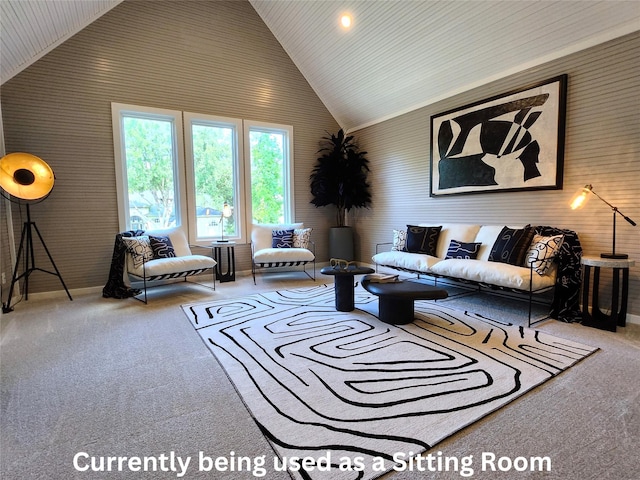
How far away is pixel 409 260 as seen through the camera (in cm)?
412

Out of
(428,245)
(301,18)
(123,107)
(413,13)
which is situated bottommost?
(428,245)

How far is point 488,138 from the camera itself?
3.99 meters

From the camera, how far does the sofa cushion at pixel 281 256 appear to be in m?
4.73

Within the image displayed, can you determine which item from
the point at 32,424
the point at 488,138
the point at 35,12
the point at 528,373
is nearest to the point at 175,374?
the point at 32,424

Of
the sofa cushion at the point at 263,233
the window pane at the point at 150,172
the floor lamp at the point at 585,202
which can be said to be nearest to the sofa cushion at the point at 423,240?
the floor lamp at the point at 585,202

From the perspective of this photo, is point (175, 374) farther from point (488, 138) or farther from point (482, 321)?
point (488, 138)

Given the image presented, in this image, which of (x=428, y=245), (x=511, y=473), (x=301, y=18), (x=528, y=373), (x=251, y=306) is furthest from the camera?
(x=301, y=18)

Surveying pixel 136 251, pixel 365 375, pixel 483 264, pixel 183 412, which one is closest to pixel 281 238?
pixel 136 251

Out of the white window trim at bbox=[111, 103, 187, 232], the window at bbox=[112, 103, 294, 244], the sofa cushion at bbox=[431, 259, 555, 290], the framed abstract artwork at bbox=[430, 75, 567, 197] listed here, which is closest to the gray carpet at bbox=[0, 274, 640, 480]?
the sofa cushion at bbox=[431, 259, 555, 290]

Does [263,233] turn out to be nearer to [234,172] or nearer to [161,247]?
[234,172]

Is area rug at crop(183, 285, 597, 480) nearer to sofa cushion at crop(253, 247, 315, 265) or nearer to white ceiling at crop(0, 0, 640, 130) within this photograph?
sofa cushion at crop(253, 247, 315, 265)

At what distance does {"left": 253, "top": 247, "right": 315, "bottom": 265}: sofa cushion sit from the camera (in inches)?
186

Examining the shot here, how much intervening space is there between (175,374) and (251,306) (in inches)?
60.2

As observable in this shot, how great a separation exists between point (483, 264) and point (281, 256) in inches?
103
